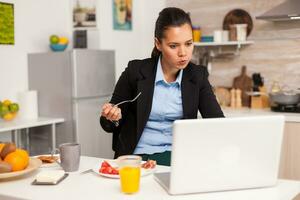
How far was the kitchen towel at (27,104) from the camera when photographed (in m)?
3.69

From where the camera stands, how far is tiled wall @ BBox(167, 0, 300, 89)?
3.81 meters

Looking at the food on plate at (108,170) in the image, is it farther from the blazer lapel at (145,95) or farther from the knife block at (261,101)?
the knife block at (261,101)

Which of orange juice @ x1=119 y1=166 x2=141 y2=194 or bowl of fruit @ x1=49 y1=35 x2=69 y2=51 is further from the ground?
bowl of fruit @ x1=49 y1=35 x2=69 y2=51

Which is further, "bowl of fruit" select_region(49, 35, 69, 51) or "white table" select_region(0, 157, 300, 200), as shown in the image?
"bowl of fruit" select_region(49, 35, 69, 51)

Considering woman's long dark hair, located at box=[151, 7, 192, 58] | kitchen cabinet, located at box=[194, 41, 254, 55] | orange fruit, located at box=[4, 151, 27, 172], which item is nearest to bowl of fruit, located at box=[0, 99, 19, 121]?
kitchen cabinet, located at box=[194, 41, 254, 55]

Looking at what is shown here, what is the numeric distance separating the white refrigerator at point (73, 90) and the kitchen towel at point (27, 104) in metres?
0.13

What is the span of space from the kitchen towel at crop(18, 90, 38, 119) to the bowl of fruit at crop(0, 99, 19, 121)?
108mm

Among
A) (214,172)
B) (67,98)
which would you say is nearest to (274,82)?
(67,98)

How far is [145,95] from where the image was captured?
2.10m

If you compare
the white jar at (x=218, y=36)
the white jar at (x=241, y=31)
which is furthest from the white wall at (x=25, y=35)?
the white jar at (x=241, y=31)

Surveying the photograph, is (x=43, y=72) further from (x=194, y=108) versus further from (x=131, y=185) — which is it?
(x=131, y=185)

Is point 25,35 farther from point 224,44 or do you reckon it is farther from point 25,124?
→ point 224,44

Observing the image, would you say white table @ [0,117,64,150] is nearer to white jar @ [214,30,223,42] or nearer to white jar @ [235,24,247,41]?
white jar @ [214,30,223,42]

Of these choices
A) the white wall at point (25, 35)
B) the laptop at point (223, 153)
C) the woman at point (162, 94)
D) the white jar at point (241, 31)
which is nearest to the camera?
the laptop at point (223, 153)
